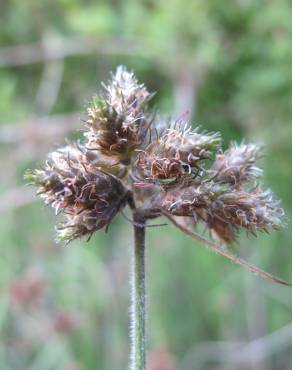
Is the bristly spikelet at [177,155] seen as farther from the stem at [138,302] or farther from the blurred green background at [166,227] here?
the blurred green background at [166,227]

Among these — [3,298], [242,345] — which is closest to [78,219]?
[3,298]

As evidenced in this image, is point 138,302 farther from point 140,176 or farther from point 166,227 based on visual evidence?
point 166,227

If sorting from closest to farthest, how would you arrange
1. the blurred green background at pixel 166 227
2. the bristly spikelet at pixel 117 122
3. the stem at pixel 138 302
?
1. the stem at pixel 138 302
2. the bristly spikelet at pixel 117 122
3. the blurred green background at pixel 166 227

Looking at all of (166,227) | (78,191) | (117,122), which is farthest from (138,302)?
(166,227)

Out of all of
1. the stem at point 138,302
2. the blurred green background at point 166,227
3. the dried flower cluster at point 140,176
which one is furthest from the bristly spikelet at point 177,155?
the blurred green background at point 166,227

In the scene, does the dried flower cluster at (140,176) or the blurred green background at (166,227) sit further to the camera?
the blurred green background at (166,227)

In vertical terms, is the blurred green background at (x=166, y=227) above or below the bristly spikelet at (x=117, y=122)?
above
